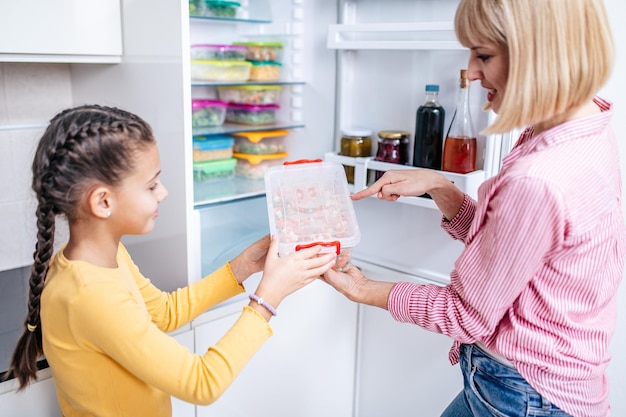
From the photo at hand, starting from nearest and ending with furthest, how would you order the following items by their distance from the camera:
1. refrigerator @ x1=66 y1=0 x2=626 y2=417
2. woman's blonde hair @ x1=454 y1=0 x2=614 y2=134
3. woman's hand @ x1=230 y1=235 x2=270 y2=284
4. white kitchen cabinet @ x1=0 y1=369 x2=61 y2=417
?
woman's blonde hair @ x1=454 y1=0 x2=614 y2=134 → white kitchen cabinet @ x1=0 y1=369 x2=61 y2=417 → woman's hand @ x1=230 y1=235 x2=270 y2=284 → refrigerator @ x1=66 y1=0 x2=626 y2=417

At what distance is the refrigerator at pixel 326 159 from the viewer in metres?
1.35

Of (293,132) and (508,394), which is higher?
(293,132)

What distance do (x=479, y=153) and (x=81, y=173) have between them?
37.3 inches

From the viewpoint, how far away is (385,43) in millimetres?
1475

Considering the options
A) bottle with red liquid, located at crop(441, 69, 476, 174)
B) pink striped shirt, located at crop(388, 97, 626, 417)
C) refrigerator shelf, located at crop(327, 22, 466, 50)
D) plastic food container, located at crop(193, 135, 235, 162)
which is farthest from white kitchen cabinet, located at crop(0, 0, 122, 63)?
pink striped shirt, located at crop(388, 97, 626, 417)

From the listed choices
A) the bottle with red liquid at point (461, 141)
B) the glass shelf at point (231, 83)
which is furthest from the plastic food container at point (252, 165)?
the bottle with red liquid at point (461, 141)

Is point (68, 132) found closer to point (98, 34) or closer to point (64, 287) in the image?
point (64, 287)

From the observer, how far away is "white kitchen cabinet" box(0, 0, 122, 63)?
50.3 inches

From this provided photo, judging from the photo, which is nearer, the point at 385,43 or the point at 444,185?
the point at 444,185

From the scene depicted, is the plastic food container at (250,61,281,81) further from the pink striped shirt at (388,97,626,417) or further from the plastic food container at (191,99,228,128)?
the pink striped shirt at (388,97,626,417)

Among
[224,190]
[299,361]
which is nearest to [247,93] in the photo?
[224,190]

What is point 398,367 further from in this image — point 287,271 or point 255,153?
point 287,271

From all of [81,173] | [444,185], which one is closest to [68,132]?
[81,173]

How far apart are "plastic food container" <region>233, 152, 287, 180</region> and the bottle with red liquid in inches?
21.6
